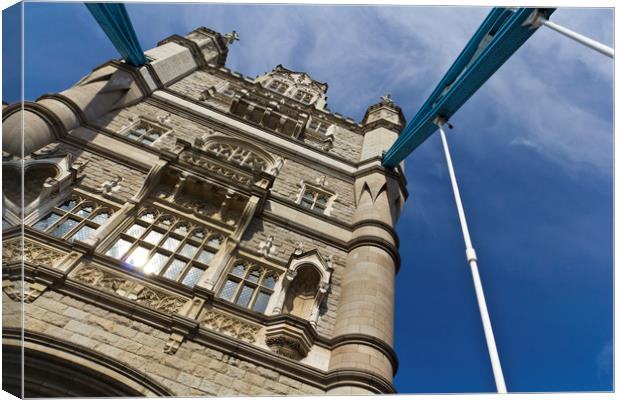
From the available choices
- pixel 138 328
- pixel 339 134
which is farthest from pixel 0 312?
pixel 339 134

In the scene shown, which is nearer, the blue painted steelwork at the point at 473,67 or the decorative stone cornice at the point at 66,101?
the blue painted steelwork at the point at 473,67

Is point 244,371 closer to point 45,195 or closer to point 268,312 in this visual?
point 268,312

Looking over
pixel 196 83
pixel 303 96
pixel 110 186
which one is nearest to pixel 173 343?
pixel 110 186

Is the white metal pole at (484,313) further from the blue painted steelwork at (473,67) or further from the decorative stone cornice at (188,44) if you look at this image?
the decorative stone cornice at (188,44)

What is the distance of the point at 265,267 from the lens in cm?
843

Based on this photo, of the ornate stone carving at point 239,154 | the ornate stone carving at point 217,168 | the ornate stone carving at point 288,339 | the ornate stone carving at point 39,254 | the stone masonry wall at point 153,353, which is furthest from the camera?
the ornate stone carving at point 239,154

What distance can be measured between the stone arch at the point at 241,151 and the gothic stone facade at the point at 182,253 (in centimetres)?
5

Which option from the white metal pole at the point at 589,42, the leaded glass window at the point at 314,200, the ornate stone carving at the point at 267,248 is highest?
the leaded glass window at the point at 314,200

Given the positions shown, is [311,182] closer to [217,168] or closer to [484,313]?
[217,168]

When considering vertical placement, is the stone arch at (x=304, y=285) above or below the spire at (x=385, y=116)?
below

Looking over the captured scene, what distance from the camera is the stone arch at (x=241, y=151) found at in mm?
12414

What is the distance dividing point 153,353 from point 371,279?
4192 millimetres

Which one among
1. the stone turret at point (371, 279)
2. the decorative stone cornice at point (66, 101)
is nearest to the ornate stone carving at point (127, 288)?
the stone turret at point (371, 279)

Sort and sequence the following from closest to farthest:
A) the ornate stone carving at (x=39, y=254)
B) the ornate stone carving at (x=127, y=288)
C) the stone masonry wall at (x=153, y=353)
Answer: the stone masonry wall at (x=153, y=353), the ornate stone carving at (x=39, y=254), the ornate stone carving at (x=127, y=288)
